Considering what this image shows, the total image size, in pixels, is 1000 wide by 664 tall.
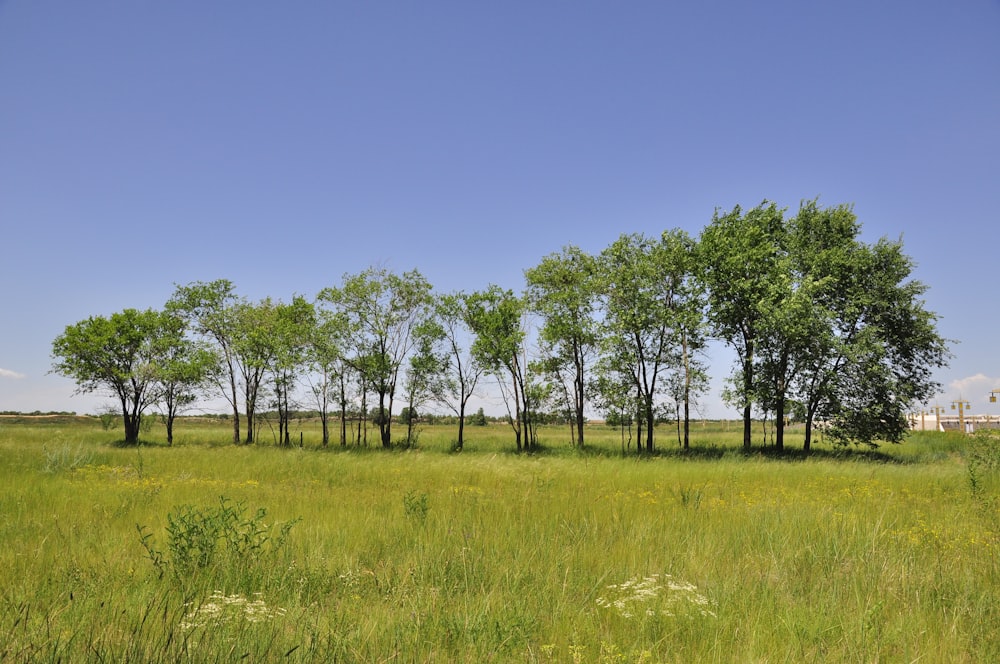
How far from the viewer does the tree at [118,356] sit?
39062 mm

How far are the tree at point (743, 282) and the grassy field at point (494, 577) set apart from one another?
749 inches

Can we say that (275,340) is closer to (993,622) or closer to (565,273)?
(565,273)

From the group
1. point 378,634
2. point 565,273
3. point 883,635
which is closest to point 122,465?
point 378,634

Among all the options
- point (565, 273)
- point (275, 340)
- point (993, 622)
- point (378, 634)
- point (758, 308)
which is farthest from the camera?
point (275, 340)

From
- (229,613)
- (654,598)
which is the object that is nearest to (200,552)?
(229,613)

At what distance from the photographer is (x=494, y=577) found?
5176 millimetres

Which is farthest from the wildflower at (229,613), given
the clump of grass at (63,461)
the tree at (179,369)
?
the tree at (179,369)

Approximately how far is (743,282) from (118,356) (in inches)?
1880

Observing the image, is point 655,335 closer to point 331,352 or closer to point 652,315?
point 652,315

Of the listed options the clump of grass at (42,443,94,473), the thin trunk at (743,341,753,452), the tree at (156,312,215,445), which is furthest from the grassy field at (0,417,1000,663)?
the tree at (156,312,215,445)

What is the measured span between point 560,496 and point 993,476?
47.4 ft

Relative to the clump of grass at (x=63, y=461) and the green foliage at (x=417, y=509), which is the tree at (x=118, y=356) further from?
the green foliage at (x=417, y=509)

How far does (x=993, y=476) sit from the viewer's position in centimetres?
1457

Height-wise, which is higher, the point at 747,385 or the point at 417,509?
the point at 747,385
